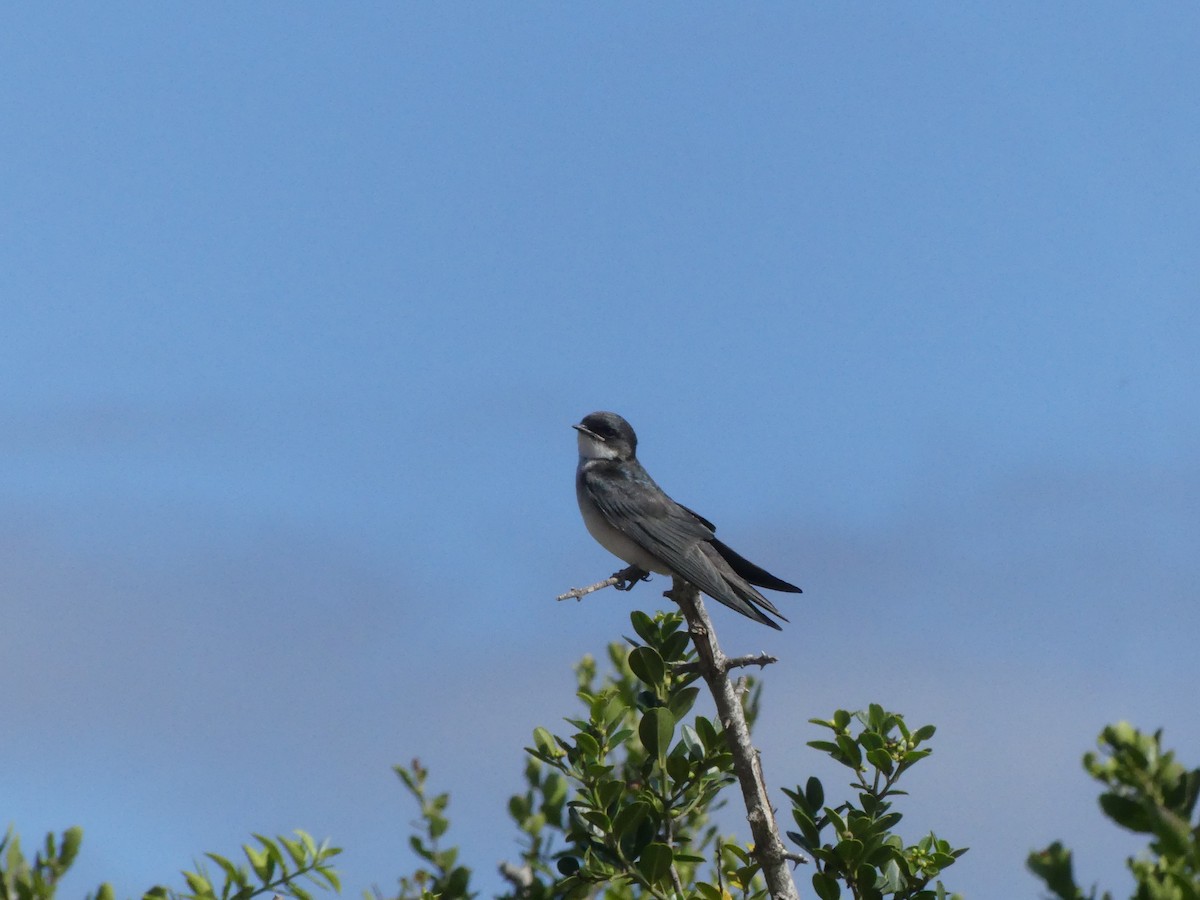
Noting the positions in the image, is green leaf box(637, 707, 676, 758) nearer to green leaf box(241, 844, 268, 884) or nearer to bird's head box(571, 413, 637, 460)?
green leaf box(241, 844, 268, 884)

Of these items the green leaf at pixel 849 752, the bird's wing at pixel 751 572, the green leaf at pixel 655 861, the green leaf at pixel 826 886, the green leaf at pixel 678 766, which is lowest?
the green leaf at pixel 826 886

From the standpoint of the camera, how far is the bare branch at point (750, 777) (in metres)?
6.40

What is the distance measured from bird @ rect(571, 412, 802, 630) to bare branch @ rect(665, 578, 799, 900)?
2291 mm

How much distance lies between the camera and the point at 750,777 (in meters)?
6.57

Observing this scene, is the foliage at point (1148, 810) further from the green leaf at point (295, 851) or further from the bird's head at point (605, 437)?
the bird's head at point (605, 437)

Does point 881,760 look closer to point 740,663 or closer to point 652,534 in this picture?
point 740,663

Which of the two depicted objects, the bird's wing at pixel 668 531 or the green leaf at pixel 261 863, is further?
the bird's wing at pixel 668 531

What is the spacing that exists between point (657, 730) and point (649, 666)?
0.57 meters

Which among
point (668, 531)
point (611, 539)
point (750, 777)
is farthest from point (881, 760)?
point (611, 539)

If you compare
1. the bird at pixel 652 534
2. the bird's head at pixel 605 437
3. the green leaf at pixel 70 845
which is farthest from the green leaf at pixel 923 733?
the bird's head at pixel 605 437

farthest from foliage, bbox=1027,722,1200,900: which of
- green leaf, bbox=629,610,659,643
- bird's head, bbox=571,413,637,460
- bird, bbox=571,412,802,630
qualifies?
bird's head, bbox=571,413,637,460

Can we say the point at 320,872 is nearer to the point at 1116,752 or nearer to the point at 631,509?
the point at 1116,752

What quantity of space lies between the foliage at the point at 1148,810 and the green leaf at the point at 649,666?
3.59 m

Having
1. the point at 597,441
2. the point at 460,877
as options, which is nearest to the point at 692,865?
the point at 460,877
